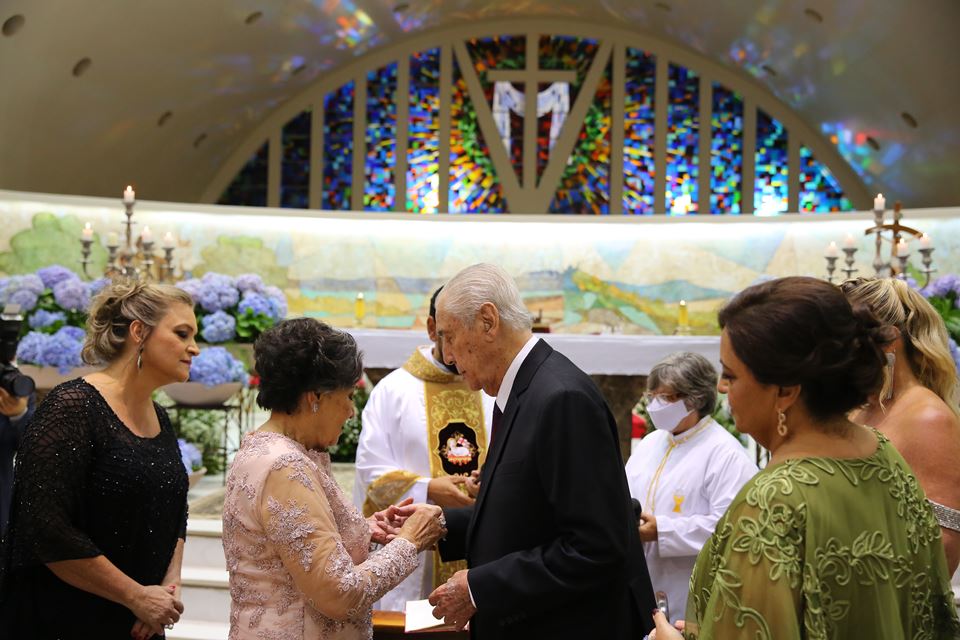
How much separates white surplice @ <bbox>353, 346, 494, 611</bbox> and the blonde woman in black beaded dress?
107 cm

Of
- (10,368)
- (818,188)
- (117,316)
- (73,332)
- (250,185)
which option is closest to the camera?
(117,316)

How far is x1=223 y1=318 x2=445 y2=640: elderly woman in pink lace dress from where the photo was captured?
2.33 meters

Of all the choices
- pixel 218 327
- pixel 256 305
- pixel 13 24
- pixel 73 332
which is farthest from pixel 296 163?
pixel 73 332

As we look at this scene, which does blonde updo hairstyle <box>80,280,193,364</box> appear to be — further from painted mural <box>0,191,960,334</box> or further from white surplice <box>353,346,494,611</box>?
painted mural <box>0,191,960,334</box>

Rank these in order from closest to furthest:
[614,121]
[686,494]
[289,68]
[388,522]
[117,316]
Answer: [388,522] → [117,316] → [686,494] → [289,68] → [614,121]

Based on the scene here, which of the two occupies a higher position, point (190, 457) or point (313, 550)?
point (313, 550)

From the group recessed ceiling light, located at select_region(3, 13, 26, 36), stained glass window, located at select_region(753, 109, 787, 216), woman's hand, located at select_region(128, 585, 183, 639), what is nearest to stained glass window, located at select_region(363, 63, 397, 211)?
stained glass window, located at select_region(753, 109, 787, 216)

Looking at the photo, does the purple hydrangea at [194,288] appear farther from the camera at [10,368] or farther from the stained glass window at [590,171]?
the stained glass window at [590,171]

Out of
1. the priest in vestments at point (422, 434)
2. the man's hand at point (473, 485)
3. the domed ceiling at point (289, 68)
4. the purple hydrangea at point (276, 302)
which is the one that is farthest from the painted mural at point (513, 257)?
the man's hand at point (473, 485)

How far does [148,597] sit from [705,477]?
189 cm

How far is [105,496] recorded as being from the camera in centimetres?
279

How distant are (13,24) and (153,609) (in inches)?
317

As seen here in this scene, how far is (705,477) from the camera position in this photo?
376 centimetres

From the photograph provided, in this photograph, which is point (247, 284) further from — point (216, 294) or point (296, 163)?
point (296, 163)
